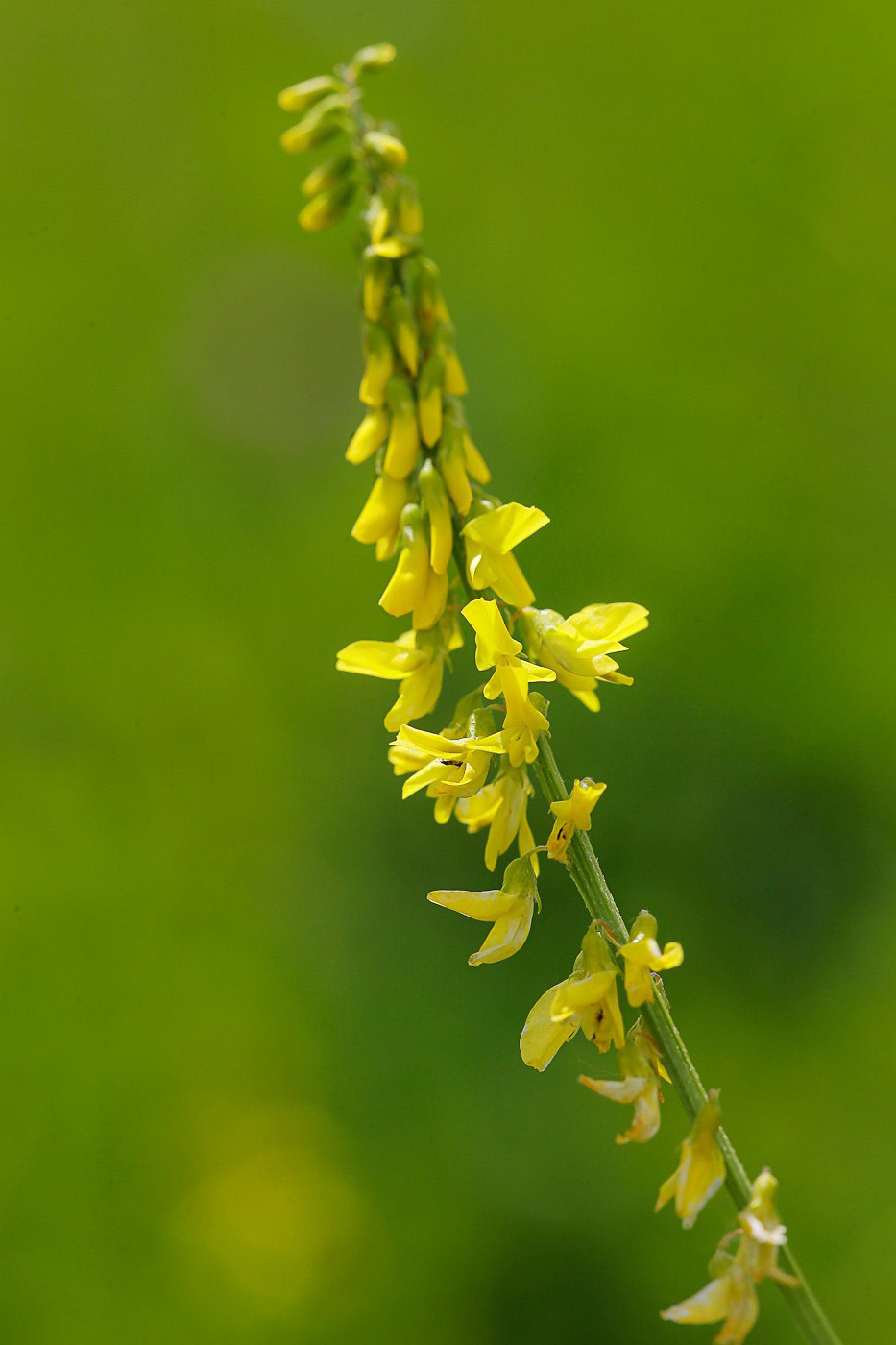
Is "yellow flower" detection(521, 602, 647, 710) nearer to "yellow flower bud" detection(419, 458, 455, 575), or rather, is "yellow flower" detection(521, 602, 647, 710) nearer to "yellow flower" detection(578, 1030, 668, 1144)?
"yellow flower bud" detection(419, 458, 455, 575)

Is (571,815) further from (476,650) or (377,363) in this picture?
(377,363)

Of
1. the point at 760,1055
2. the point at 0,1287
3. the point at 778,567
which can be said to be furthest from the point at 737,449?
the point at 0,1287

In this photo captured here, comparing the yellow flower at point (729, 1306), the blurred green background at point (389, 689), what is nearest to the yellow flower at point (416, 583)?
the yellow flower at point (729, 1306)

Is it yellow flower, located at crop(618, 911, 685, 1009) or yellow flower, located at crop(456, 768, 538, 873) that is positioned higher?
yellow flower, located at crop(456, 768, 538, 873)

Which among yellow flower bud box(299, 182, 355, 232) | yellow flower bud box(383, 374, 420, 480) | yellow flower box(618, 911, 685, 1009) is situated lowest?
yellow flower box(618, 911, 685, 1009)

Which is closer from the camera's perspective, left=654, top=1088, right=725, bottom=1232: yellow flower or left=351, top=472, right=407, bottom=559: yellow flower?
left=654, top=1088, right=725, bottom=1232: yellow flower

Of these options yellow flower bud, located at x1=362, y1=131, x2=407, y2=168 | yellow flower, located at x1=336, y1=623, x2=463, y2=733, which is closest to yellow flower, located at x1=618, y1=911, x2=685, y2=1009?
yellow flower, located at x1=336, y1=623, x2=463, y2=733

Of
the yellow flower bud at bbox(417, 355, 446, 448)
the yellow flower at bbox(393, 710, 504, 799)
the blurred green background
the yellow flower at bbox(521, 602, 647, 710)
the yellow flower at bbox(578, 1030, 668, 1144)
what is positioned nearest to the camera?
the yellow flower at bbox(578, 1030, 668, 1144)

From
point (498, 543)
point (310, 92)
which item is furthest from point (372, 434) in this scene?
point (310, 92)

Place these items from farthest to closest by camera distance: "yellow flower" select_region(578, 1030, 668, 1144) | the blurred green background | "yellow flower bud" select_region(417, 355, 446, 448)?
the blurred green background
"yellow flower bud" select_region(417, 355, 446, 448)
"yellow flower" select_region(578, 1030, 668, 1144)

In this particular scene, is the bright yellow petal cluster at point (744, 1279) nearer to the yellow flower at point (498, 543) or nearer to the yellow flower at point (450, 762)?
the yellow flower at point (450, 762)
